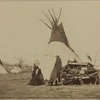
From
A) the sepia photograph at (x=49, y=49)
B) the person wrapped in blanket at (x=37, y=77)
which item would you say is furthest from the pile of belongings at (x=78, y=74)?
the person wrapped in blanket at (x=37, y=77)

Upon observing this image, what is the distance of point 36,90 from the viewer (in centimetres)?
142

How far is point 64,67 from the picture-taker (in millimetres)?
1442

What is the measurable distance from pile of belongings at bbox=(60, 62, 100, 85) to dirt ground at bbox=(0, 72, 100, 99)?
0.03 metres

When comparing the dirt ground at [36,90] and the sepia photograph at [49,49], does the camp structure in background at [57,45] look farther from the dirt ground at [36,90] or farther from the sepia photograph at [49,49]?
the dirt ground at [36,90]

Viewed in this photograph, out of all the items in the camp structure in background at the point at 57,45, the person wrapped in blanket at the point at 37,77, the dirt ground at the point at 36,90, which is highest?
the camp structure in background at the point at 57,45

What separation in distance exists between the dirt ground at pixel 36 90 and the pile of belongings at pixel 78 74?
1.2 inches

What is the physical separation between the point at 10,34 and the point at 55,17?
0.98 feet

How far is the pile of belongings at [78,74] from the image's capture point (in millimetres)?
1427

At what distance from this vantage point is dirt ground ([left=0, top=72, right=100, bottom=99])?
1400mm

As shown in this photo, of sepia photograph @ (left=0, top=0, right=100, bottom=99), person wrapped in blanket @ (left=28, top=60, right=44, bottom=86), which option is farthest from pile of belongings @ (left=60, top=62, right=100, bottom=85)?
person wrapped in blanket @ (left=28, top=60, right=44, bottom=86)

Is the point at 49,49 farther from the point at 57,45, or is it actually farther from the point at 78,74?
the point at 78,74

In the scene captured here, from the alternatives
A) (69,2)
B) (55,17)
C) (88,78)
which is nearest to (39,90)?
(88,78)

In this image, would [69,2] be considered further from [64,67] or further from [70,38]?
[64,67]

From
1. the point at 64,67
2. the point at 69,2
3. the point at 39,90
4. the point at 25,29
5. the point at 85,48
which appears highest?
the point at 69,2
